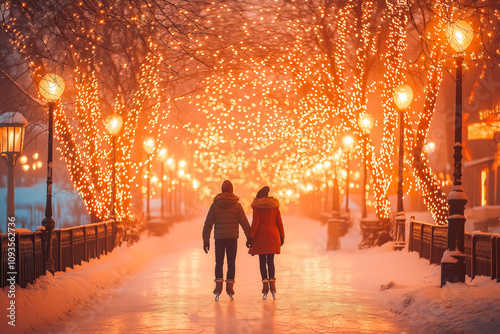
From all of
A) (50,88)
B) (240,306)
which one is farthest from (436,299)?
(50,88)

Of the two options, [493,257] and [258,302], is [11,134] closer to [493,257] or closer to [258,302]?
[258,302]

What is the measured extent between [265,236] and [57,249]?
4.40m

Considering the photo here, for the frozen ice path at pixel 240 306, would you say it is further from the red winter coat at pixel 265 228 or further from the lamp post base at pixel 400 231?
the lamp post base at pixel 400 231

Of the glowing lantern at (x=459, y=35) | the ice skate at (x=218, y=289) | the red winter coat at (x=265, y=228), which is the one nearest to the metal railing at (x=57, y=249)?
the ice skate at (x=218, y=289)

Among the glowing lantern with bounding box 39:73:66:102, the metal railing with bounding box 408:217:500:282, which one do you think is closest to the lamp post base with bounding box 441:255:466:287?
the metal railing with bounding box 408:217:500:282

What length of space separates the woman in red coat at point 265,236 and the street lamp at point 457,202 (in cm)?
290

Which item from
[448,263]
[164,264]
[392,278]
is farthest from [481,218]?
[448,263]

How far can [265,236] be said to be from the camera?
1519 cm

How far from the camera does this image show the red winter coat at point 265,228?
595 inches

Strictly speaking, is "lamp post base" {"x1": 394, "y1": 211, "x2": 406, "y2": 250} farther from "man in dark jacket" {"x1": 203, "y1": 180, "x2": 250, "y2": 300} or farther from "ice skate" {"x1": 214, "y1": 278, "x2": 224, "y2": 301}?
"ice skate" {"x1": 214, "y1": 278, "x2": 224, "y2": 301}

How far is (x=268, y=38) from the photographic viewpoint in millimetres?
31688

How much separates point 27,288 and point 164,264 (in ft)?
43.4

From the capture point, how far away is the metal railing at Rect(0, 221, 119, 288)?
1158 centimetres

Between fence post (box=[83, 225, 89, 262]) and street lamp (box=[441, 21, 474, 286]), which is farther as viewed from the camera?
fence post (box=[83, 225, 89, 262])
